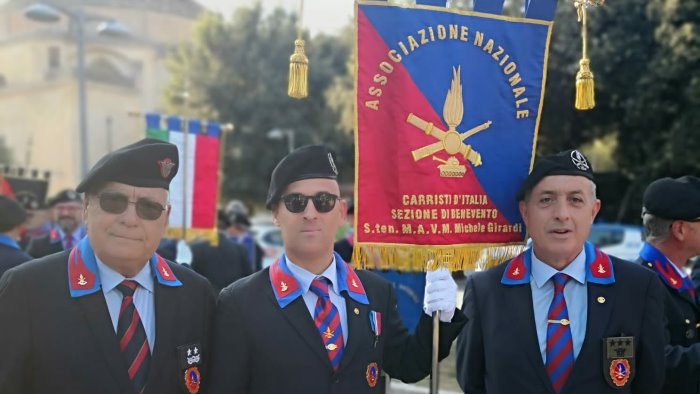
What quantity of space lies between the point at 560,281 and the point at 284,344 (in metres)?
1.22

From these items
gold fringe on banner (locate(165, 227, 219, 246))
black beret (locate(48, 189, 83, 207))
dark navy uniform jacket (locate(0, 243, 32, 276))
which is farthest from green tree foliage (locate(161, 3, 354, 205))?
dark navy uniform jacket (locate(0, 243, 32, 276))

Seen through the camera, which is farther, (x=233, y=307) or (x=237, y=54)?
(x=237, y=54)

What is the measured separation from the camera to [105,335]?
263 centimetres

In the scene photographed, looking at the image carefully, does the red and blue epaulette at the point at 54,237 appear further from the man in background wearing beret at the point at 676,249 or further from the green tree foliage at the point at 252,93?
the green tree foliage at the point at 252,93

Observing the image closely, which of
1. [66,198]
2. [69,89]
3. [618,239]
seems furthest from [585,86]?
[69,89]

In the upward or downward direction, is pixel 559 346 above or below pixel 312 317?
below

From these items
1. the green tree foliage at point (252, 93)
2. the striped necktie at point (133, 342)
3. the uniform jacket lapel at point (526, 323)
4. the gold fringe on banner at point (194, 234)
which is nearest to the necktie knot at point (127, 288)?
the striped necktie at point (133, 342)

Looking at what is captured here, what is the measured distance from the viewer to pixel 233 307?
9.41 feet

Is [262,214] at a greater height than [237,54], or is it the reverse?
[237,54]

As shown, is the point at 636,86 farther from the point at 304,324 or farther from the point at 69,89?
the point at 69,89

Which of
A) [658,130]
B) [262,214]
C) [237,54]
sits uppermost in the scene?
[237,54]

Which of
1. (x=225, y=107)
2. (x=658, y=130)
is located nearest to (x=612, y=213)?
(x=658, y=130)

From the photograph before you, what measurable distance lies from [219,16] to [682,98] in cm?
1686

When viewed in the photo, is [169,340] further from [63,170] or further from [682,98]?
[63,170]
